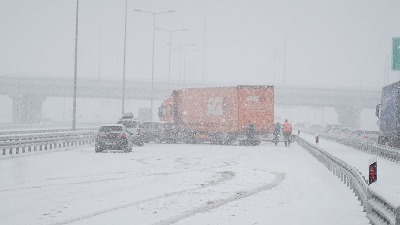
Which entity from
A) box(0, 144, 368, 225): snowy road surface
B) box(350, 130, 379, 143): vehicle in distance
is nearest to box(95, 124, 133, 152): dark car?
box(0, 144, 368, 225): snowy road surface

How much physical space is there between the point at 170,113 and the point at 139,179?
26434 millimetres

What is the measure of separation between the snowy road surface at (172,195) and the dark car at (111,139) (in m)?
7.65

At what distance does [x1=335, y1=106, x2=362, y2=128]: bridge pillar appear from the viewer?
300 ft

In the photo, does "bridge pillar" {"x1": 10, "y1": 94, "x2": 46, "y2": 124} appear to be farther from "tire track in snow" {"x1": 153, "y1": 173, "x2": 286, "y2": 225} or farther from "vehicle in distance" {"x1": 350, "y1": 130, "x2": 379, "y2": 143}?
"tire track in snow" {"x1": 153, "y1": 173, "x2": 286, "y2": 225}

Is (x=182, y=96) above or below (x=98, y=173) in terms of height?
above

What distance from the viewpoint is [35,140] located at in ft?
94.9

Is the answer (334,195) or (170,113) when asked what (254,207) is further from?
(170,113)

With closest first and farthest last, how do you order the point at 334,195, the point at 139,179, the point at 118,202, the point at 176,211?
1. the point at 176,211
2. the point at 118,202
3. the point at 334,195
4. the point at 139,179

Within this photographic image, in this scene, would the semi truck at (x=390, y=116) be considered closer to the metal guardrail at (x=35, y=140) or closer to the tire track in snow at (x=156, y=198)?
the tire track in snow at (x=156, y=198)

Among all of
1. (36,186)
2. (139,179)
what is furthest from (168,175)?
(36,186)

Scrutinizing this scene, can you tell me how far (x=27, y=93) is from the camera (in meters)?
88.0

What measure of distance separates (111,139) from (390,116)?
1362cm

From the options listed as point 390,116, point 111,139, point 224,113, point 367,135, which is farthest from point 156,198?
point 367,135

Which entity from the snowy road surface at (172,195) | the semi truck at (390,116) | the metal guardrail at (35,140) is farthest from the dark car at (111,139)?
the semi truck at (390,116)
